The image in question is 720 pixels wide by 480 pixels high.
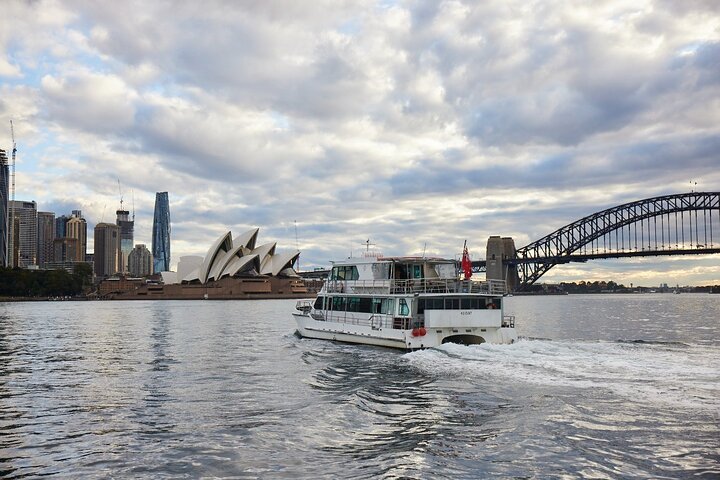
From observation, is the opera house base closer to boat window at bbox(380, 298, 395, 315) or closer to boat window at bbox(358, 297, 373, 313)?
boat window at bbox(358, 297, 373, 313)

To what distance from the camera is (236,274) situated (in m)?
179

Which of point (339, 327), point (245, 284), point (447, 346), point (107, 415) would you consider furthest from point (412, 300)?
point (245, 284)

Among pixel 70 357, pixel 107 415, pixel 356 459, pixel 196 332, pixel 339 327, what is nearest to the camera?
pixel 356 459

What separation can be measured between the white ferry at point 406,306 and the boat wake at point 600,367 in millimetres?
1250

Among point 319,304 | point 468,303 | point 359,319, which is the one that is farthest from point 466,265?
point 319,304

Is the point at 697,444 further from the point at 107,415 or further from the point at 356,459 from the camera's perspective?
the point at 107,415

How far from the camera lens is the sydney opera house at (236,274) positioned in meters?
174

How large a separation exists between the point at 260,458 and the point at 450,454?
4.17 metres

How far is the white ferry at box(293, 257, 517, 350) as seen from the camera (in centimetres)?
3297

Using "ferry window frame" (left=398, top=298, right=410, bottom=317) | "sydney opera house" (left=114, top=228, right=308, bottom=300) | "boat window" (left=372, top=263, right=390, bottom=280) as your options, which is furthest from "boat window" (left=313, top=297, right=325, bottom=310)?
"sydney opera house" (left=114, top=228, right=308, bottom=300)

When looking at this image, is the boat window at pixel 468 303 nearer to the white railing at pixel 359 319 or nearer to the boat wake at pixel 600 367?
the boat wake at pixel 600 367

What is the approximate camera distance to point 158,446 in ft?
50.0

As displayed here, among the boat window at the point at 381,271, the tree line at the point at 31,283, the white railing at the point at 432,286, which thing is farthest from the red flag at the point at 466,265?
the tree line at the point at 31,283

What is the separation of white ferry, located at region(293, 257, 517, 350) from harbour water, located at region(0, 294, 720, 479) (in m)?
1.69
